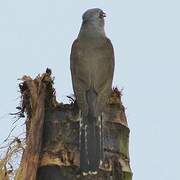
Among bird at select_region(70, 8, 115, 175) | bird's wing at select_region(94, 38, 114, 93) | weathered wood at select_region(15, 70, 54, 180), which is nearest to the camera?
weathered wood at select_region(15, 70, 54, 180)

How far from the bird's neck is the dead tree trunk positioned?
2.76m

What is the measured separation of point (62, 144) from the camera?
4.88m

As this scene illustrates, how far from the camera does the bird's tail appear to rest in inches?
190

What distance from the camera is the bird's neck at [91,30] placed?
7.96 metres

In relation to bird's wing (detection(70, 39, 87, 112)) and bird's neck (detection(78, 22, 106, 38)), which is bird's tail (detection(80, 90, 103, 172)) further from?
bird's neck (detection(78, 22, 106, 38))

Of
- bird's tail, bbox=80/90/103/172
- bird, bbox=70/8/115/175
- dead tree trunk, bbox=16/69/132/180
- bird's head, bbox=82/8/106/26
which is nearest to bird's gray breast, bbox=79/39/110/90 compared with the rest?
bird, bbox=70/8/115/175

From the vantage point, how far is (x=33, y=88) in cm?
551

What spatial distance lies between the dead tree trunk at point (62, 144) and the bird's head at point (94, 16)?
3.10m

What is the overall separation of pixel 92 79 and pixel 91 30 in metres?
1.49

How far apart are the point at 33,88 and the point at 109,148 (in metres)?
1.09

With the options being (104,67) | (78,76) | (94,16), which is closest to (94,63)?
(104,67)

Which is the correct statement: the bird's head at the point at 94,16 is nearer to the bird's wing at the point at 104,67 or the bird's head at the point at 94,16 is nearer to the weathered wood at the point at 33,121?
the bird's wing at the point at 104,67

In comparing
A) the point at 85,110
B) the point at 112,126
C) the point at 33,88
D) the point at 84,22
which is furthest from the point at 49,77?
the point at 84,22

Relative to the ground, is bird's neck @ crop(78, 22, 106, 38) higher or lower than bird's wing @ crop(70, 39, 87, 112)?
higher
